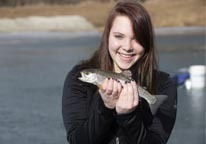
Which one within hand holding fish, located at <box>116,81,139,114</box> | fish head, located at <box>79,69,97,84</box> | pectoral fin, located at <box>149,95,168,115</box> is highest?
fish head, located at <box>79,69,97,84</box>

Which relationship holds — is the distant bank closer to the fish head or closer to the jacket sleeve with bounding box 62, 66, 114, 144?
the jacket sleeve with bounding box 62, 66, 114, 144

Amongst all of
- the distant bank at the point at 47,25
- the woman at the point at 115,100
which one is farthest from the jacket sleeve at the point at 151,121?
the distant bank at the point at 47,25

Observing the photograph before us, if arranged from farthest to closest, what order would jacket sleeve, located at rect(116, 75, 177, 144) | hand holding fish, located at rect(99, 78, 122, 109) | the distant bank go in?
the distant bank, jacket sleeve, located at rect(116, 75, 177, 144), hand holding fish, located at rect(99, 78, 122, 109)

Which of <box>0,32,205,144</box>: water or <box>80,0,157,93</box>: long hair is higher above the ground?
<box>80,0,157,93</box>: long hair

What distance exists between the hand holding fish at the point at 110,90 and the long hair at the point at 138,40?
0.31m

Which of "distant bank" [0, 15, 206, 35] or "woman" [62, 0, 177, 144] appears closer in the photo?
"woman" [62, 0, 177, 144]

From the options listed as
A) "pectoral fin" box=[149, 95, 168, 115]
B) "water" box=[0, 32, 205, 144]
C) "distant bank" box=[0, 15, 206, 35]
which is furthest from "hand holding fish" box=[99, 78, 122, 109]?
"distant bank" box=[0, 15, 206, 35]

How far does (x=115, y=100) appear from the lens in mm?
2096

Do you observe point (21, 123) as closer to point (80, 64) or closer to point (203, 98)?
point (203, 98)

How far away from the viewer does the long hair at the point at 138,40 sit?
2305mm

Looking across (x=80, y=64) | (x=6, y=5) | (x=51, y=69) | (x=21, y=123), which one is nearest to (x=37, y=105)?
(x=21, y=123)

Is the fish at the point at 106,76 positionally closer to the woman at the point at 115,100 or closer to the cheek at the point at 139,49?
the woman at the point at 115,100

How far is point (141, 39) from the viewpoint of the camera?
7.68 feet

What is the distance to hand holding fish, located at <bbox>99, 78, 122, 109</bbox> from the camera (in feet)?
6.57
